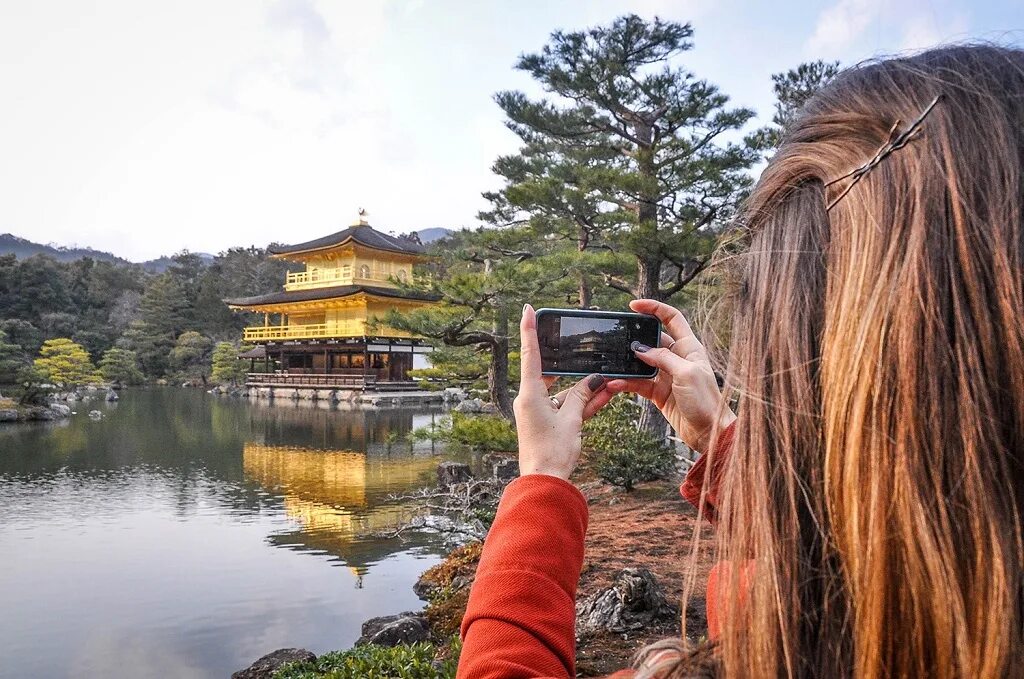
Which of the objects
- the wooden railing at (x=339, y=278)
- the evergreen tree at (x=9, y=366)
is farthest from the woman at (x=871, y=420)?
the wooden railing at (x=339, y=278)

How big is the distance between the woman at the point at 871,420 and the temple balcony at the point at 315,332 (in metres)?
16.3

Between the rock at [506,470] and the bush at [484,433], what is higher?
the bush at [484,433]

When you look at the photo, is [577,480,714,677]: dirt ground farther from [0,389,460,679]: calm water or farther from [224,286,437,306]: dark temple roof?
[224,286,437,306]: dark temple roof

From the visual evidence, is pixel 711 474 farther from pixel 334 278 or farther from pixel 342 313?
pixel 334 278

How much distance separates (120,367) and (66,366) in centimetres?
339

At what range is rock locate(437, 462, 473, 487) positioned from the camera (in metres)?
6.38

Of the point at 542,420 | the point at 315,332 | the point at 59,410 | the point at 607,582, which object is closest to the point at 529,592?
the point at 542,420

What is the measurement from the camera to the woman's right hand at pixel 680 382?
0.88 m

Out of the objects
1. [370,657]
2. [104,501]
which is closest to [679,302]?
[370,657]

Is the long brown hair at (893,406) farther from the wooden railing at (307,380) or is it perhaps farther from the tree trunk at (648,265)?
the wooden railing at (307,380)

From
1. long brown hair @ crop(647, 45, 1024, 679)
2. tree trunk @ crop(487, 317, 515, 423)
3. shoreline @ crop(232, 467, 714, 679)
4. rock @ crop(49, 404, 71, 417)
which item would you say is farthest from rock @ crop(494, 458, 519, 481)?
rock @ crop(49, 404, 71, 417)

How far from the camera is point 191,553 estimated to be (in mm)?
4754

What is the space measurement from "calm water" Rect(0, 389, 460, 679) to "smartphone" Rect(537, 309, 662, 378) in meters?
2.92

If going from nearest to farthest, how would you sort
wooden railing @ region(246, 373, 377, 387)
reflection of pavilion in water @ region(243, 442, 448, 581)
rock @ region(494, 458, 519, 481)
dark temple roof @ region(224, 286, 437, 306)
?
reflection of pavilion in water @ region(243, 442, 448, 581)
rock @ region(494, 458, 519, 481)
wooden railing @ region(246, 373, 377, 387)
dark temple roof @ region(224, 286, 437, 306)
